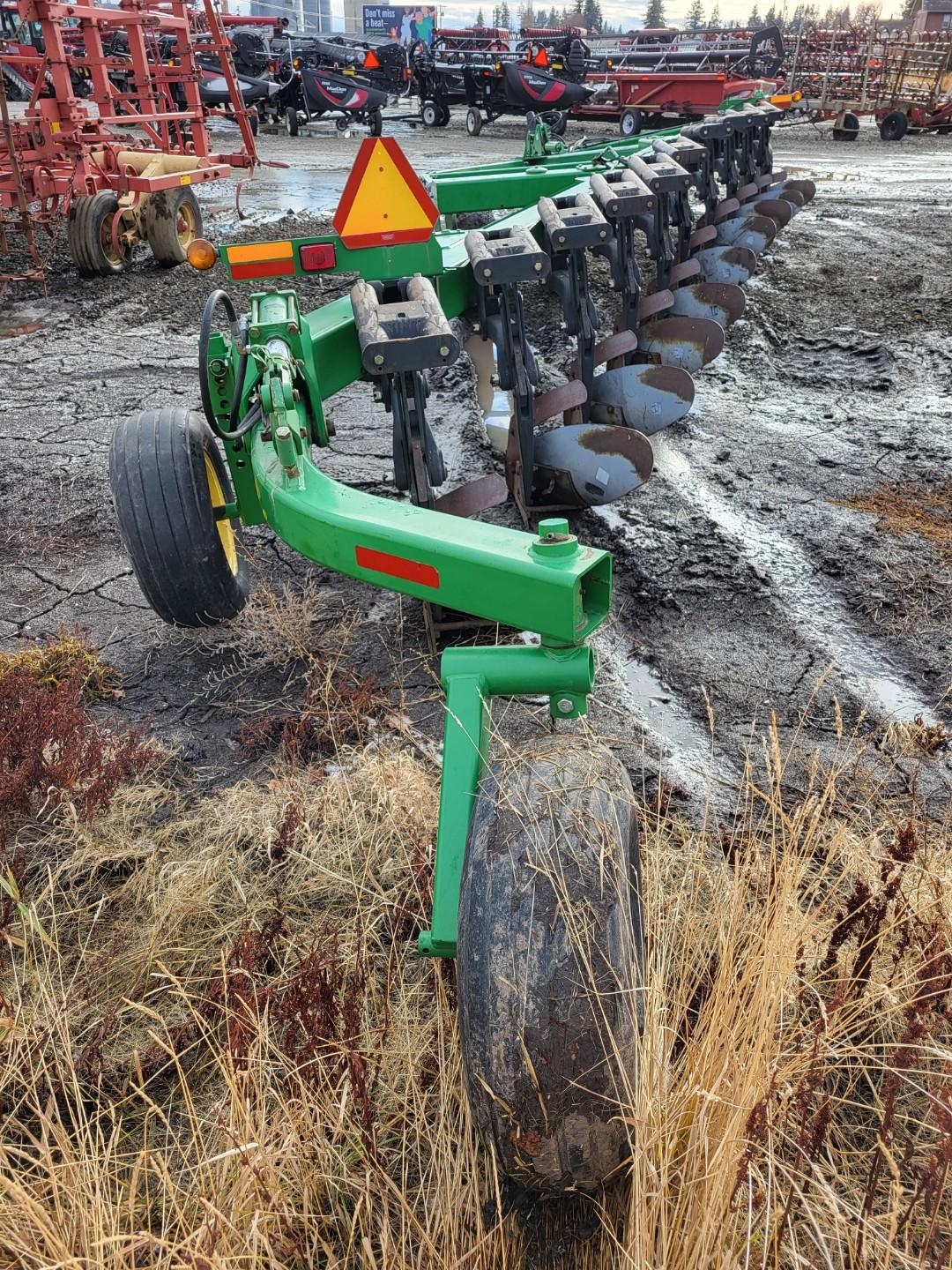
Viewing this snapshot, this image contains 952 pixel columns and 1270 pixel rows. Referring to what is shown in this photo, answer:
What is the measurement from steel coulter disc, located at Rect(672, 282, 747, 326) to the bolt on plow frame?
12 millimetres

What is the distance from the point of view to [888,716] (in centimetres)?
314

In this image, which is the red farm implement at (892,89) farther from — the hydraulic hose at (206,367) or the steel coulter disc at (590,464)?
the hydraulic hose at (206,367)

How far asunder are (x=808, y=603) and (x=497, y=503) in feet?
4.00

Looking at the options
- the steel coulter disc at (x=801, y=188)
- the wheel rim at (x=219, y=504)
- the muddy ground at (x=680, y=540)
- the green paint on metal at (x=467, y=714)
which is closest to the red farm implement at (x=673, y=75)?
the steel coulter disc at (x=801, y=188)

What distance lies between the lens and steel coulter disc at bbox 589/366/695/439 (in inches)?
185

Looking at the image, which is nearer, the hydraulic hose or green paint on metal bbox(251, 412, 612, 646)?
green paint on metal bbox(251, 412, 612, 646)

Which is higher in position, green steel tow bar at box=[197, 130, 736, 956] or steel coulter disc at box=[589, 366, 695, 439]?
green steel tow bar at box=[197, 130, 736, 956]

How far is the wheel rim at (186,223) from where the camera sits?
9156mm

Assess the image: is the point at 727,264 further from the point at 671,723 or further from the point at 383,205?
the point at 671,723

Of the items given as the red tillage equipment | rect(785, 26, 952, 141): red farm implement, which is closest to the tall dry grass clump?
the red tillage equipment

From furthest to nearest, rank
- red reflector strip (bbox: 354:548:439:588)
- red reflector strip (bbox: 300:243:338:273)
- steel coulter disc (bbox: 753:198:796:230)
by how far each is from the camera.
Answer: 1. steel coulter disc (bbox: 753:198:796:230)
2. red reflector strip (bbox: 300:243:338:273)
3. red reflector strip (bbox: 354:548:439:588)

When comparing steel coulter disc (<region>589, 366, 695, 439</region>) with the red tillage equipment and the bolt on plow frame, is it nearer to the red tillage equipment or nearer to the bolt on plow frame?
the bolt on plow frame

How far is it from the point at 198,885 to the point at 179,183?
7.68 metres

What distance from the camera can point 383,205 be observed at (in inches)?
140
